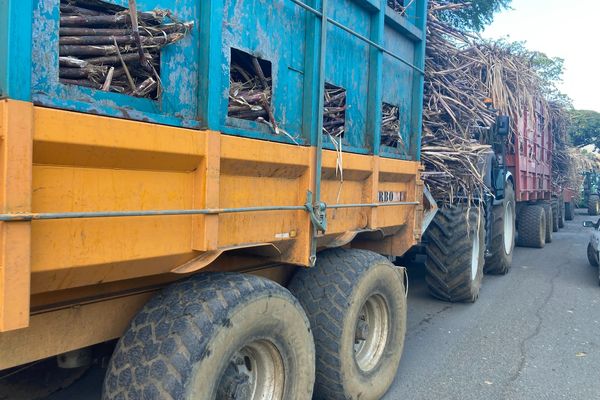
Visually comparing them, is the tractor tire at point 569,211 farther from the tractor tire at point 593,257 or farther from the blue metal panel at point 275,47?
→ the blue metal panel at point 275,47

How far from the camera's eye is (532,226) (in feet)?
37.1

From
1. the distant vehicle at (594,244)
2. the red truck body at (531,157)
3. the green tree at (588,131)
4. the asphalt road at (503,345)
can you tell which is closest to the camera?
the asphalt road at (503,345)

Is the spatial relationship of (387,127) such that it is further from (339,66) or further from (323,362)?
(323,362)

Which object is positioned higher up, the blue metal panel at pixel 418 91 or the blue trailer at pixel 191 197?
the blue metal panel at pixel 418 91

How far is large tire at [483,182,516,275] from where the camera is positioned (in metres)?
7.66

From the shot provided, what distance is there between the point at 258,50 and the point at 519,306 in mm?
5406

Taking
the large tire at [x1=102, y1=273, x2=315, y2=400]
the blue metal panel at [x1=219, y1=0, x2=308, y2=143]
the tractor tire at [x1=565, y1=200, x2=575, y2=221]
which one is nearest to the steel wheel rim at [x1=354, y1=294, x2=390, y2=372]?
the large tire at [x1=102, y1=273, x2=315, y2=400]

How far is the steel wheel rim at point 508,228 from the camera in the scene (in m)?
8.27

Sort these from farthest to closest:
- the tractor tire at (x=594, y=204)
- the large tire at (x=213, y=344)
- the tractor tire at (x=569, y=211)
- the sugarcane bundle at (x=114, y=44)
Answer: the tractor tire at (x=594, y=204) → the tractor tire at (x=569, y=211) → the large tire at (x=213, y=344) → the sugarcane bundle at (x=114, y=44)

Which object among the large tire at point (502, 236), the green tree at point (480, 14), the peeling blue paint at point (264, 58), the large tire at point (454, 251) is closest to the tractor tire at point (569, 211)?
the green tree at point (480, 14)

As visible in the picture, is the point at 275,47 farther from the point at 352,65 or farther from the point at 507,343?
the point at 507,343

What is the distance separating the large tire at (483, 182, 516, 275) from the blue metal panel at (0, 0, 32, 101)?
706 cm

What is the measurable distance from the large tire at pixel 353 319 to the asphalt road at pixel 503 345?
41 cm

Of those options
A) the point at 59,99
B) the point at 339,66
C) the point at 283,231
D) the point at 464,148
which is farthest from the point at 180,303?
the point at 464,148
